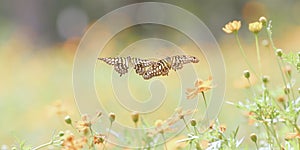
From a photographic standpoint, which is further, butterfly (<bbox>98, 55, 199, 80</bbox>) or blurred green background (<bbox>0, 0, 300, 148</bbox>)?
blurred green background (<bbox>0, 0, 300, 148</bbox>)

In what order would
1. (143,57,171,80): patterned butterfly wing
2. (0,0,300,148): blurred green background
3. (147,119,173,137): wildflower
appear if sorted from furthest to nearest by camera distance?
(0,0,300,148): blurred green background
(147,119,173,137): wildflower
(143,57,171,80): patterned butterfly wing

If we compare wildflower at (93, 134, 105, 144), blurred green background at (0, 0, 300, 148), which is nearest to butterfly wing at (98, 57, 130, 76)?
wildflower at (93, 134, 105, 144)

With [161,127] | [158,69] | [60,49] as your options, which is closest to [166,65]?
[158,69]

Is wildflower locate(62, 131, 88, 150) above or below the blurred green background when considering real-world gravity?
below

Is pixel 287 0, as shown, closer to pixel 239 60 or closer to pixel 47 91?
pixel 239 60

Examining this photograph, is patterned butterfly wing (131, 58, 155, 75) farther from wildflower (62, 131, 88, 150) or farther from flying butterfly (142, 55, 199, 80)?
wildflower (62, 131, 88, 150)

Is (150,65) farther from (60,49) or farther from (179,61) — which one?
(60,49)

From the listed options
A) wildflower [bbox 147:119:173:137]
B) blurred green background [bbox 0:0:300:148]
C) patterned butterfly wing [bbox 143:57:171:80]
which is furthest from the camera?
blurred green background [bbox 0:0:300:148]

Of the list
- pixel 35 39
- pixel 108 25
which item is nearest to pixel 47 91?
pixel 108 25
